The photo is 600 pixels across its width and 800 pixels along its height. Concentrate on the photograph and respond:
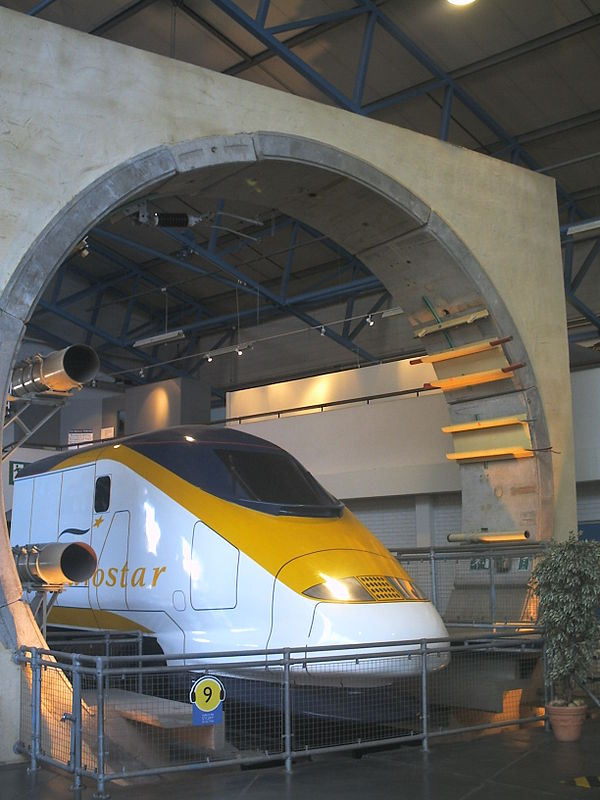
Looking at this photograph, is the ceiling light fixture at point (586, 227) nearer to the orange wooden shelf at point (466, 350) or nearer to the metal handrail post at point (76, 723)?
→ the orange wooden shelf at point (466, 350)

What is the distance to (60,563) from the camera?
6559 mm

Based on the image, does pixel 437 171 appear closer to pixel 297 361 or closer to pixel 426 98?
pixel 426 98

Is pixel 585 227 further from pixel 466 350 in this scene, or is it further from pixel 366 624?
pixel 366 624

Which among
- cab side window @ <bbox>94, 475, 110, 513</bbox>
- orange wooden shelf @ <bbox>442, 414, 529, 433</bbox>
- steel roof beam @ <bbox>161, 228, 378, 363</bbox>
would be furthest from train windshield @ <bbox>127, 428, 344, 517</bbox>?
steel roof beam @ <bbox>161, 228, 378, 363</bbox>

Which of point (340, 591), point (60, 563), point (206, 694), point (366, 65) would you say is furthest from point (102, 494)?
point (366, 65)

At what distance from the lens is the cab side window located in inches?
354

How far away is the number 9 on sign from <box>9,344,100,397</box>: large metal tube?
2592mm

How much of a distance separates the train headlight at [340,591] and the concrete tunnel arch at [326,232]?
223 centimetres

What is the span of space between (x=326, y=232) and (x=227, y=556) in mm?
4274

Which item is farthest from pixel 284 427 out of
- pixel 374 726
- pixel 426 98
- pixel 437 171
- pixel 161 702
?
pixel 161 702

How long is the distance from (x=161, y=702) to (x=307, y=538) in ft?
5.91

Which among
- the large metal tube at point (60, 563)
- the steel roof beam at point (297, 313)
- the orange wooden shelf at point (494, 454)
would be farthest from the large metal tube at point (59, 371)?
the steel roof beam at point (297, 313)

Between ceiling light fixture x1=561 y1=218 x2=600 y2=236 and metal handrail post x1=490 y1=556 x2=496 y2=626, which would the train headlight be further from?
ceiling light fixture x1=561 y1=218 x2=600 y2=236

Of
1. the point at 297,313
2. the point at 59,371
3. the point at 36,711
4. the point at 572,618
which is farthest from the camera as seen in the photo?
the point at 297,313
